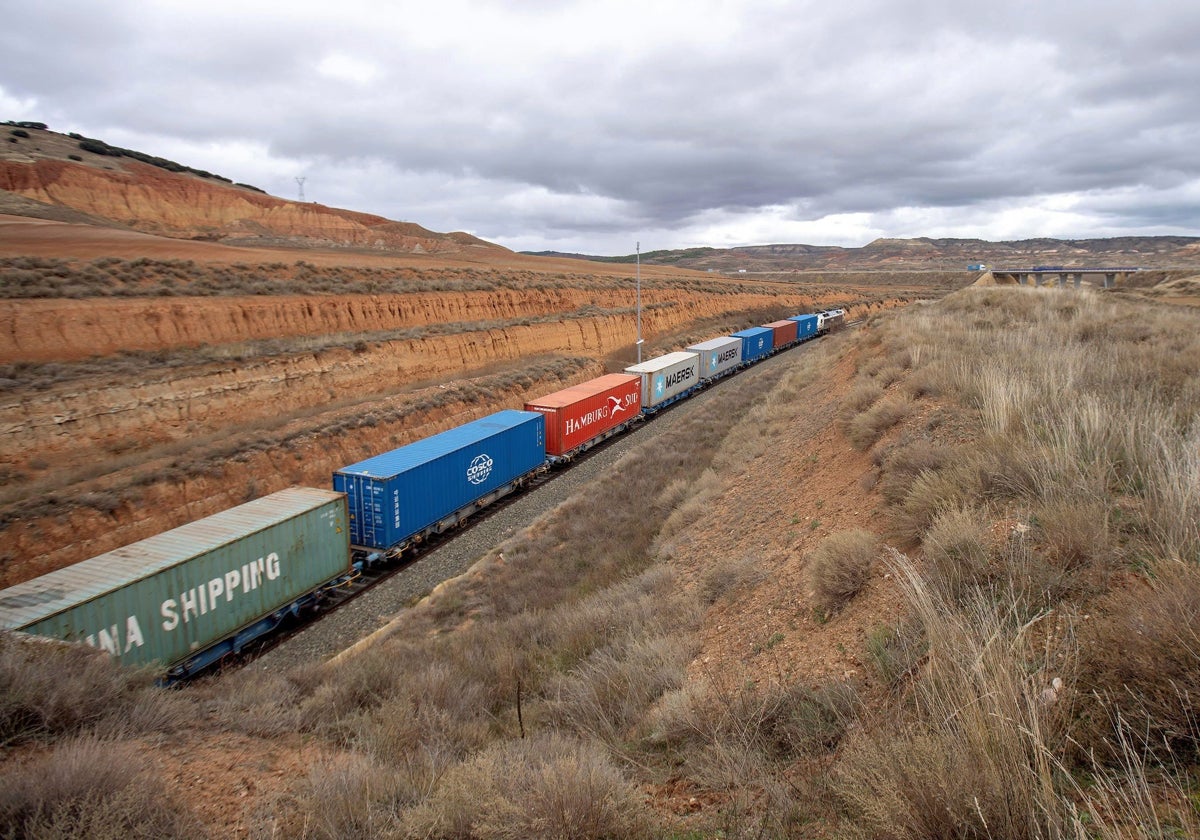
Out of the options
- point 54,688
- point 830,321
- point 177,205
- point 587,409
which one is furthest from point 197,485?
point 830,321

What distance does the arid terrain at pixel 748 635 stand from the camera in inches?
132

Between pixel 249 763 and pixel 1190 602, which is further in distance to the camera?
pixel 249 763

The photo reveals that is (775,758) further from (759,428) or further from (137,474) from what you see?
(137,474)

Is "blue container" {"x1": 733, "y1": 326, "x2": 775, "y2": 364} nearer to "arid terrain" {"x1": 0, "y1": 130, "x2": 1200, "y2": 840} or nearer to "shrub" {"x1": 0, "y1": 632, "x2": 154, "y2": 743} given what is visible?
"arid terrain" {"x1": 0, "y1": 130, "x2": 1200, "y2": 840}

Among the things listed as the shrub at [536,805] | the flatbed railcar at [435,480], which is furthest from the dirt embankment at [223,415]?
the shrub at [536,805]

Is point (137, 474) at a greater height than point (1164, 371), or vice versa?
point (1164, 371)

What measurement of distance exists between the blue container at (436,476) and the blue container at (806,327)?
4232 centimetres

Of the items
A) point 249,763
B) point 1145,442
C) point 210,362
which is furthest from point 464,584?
point 210,362

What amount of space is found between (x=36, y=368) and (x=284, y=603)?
15.9 m

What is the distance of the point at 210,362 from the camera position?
25.5 m

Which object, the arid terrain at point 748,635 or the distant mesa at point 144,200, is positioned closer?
the arid terrain at point 748,635

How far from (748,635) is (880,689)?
254cm

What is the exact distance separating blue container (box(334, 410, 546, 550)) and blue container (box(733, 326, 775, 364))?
28.3 m

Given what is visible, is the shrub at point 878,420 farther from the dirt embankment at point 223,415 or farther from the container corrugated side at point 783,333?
the container corrugated side at point 783,333
